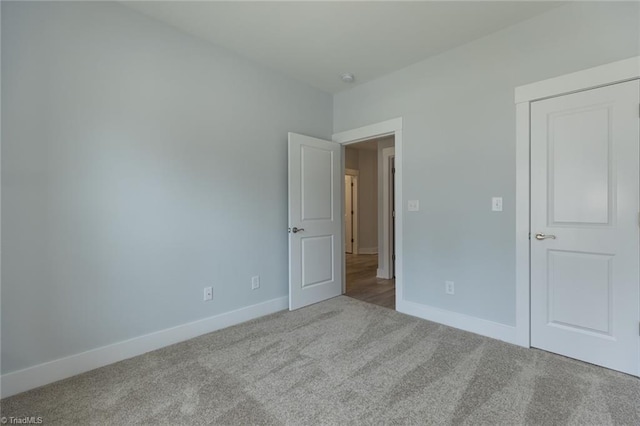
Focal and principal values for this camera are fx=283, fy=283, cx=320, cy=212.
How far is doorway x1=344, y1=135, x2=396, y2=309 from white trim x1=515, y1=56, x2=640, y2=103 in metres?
1.57

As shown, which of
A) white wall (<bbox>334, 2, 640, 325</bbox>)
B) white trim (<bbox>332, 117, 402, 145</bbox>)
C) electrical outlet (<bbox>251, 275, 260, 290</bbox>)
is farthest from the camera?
white trim (<bbox>332, 117, 402, 145</bbox>)

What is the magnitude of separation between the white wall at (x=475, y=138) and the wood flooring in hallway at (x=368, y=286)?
0.56 meters

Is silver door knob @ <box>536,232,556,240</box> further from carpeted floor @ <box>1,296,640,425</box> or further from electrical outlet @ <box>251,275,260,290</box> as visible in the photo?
electrical outlet @ <box>251,275,260,290</box>

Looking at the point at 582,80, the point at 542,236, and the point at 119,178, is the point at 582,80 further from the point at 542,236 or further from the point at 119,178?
the point at 119,178

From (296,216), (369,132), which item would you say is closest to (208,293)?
(296,216)

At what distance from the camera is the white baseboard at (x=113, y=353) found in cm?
174

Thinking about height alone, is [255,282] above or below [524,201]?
below

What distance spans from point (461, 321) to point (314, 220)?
1.80 m

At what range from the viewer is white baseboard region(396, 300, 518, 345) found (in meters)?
2.35

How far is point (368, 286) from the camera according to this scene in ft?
13.5

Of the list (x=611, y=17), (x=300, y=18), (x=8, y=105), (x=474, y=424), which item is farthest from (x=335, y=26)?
(x=474, y=424)

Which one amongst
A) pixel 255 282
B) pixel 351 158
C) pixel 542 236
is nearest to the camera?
pixel 542 236

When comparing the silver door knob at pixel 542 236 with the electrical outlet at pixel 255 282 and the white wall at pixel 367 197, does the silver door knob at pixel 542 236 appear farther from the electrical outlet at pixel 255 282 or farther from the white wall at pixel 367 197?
the white wall at pixel 367 197

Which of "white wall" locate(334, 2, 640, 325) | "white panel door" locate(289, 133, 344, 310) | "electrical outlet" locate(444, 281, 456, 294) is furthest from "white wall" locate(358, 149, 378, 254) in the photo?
"electrical outlet" locate(444, 281, 456, 294)
